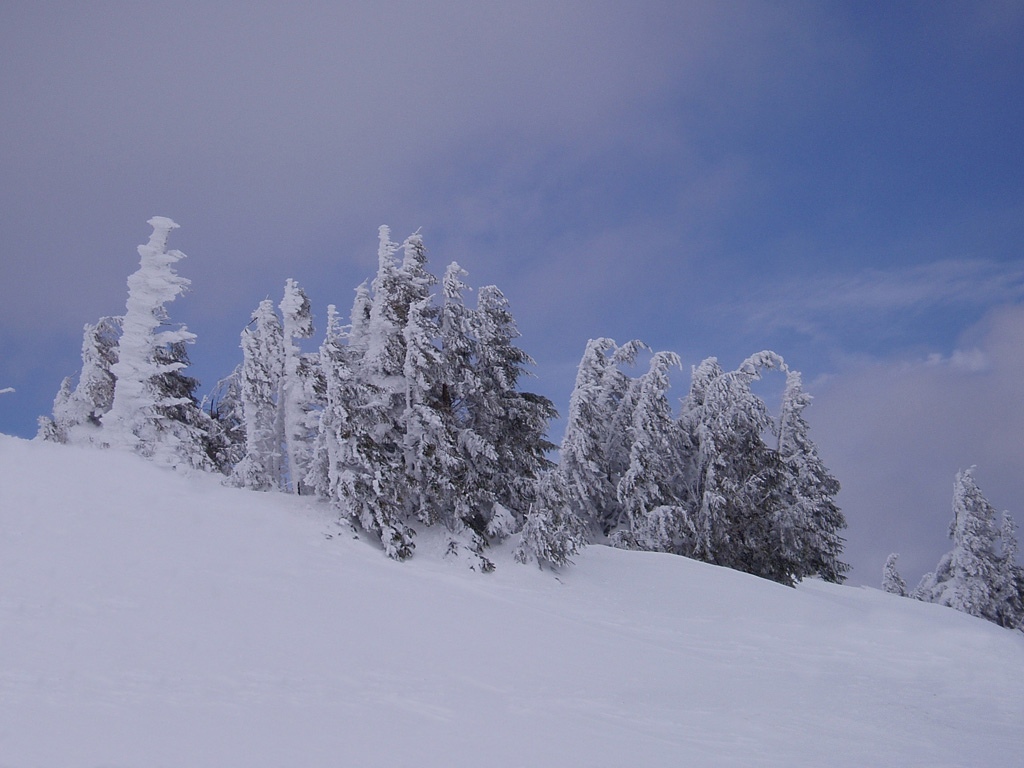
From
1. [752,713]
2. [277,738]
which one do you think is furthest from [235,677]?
[752,713]

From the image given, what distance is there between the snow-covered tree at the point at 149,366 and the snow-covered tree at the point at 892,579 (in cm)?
4828

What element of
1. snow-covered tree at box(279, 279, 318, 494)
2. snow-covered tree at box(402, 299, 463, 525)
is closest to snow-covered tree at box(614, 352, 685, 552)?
snow-covered tree at box(402, 299, 463, 525)

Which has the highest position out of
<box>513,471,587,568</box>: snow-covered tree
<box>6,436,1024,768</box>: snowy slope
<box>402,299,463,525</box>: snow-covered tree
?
<box>402,299,463,525</box>: snow-covered tree

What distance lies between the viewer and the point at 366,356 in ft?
74.5

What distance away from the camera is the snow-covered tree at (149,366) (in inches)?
867

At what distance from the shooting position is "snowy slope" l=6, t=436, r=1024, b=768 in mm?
6844

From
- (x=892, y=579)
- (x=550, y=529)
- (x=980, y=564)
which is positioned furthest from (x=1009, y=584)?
(x=550, y=529)

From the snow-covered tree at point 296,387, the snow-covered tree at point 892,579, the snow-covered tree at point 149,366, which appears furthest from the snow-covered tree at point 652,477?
the snow-covered tree at point 892,579

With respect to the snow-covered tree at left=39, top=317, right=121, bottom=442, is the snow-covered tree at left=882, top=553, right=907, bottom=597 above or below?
below

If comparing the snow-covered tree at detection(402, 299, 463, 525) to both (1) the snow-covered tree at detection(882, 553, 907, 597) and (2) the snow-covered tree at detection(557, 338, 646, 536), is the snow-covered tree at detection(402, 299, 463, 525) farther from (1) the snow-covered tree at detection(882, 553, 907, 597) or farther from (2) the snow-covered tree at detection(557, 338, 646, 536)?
(1) the snow-covered tree at detection(882, 553, 907, 597)

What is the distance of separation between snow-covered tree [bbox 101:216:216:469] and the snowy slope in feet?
11.0

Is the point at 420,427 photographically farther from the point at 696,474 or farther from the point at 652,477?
the point at 696,474

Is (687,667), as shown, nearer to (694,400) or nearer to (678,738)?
(678,738)

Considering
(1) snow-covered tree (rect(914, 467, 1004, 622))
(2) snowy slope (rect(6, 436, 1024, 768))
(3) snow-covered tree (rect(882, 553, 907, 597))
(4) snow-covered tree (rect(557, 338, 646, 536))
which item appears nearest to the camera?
(2) snowy slope (rect(6, 436, 1024, 768))
